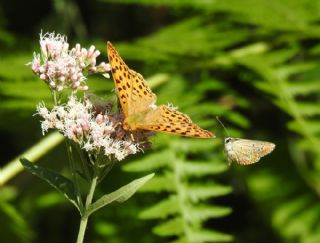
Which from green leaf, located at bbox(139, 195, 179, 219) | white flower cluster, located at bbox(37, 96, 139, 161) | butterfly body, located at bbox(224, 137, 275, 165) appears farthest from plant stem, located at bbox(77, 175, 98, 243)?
green leaf, located at bbox(139, 195, 179, 219)

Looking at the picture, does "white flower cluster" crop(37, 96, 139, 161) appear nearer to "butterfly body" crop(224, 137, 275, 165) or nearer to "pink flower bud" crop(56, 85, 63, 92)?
"pink flower bud" crop(56, 85, 63, 92)

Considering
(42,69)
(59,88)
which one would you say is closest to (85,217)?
(59,88)

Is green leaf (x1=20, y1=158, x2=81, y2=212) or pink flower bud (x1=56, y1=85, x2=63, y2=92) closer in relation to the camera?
green leaf (x1=20, y1=158, x2=81, y2=212)

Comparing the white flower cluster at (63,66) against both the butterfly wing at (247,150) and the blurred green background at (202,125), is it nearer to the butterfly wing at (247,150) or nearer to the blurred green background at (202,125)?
the butterfly wing at (247,150)

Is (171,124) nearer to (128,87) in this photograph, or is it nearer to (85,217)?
(128,87)

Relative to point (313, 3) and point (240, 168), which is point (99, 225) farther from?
point (313, 3)

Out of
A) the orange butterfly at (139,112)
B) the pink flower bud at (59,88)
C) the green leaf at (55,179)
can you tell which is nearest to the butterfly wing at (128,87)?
the orange butterfly at (139,112)
